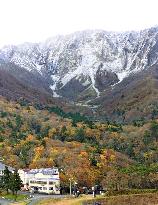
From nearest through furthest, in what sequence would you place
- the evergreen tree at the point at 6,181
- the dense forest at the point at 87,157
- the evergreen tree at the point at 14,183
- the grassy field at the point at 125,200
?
the grassy field at the point at 125,200 < the dense forest at the point at 87,157 < the evergreen tree at the point at 14,183 < the evergreen tree at the point at 6,181

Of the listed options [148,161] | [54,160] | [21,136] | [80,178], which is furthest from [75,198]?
[21,136]

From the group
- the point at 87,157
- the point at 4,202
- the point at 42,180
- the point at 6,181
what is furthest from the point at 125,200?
the point at 87,157

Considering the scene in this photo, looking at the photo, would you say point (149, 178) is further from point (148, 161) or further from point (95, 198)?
point (148, 161)

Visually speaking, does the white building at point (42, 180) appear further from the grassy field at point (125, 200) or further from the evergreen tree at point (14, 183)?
the grassy field at point (125, 200)

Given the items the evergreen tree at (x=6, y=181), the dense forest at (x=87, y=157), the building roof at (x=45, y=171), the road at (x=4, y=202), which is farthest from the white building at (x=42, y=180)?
the road at (x=4, y=202)

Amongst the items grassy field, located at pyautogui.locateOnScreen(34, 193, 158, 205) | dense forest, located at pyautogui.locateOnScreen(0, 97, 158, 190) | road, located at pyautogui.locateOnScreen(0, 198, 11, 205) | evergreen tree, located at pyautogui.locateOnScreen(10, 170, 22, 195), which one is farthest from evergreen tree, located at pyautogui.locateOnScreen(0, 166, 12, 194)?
grassy field, located at pyautogui.locateOnScreen(34, 193, 158, 205)

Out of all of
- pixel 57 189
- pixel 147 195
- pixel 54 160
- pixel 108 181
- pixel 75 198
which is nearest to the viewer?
pixel 147 195

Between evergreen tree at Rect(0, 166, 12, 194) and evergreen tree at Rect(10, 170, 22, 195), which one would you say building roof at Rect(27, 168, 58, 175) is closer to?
evergreen tree at Rect(0, 166, 12, 194)

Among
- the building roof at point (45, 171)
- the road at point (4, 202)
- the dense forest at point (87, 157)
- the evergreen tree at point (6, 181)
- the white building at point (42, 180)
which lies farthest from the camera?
the building roof at point (45, 171)
